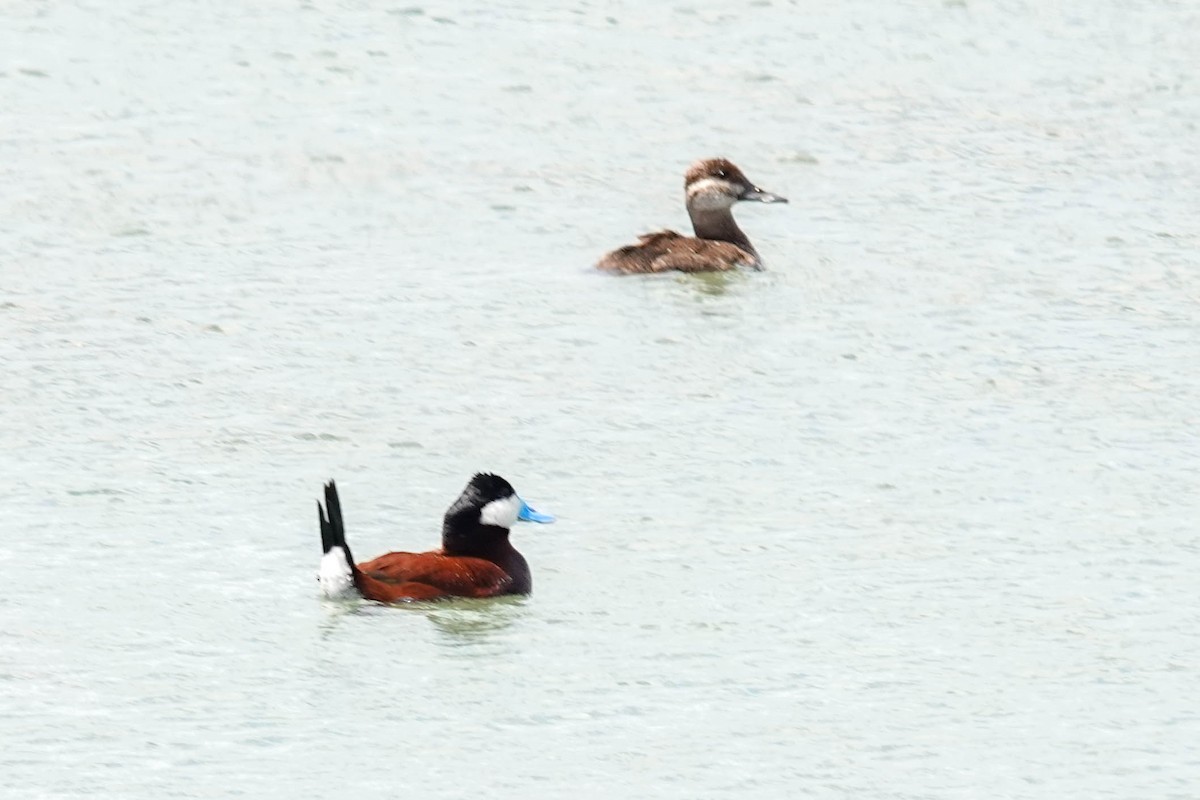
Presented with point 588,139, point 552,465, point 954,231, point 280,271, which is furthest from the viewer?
point 588,139

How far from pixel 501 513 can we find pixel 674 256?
5.24m

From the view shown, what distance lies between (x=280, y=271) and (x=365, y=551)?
4355 millimetres

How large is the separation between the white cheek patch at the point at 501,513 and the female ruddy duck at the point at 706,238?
15.8ft

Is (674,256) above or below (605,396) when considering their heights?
above

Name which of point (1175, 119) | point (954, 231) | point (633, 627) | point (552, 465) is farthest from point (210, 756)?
point (1175, 119)

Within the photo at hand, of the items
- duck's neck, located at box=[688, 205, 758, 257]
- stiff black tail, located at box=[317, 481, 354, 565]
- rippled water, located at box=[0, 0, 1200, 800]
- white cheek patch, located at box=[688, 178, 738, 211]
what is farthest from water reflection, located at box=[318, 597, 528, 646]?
white cheek patch, located at box=[688, 178, 738, 211]

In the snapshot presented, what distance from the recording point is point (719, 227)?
51.2 feet

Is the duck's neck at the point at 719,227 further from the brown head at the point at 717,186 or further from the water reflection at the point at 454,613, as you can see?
the water reflection at the point at 454,613

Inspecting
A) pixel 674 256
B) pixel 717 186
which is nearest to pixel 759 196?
pixel 717 186

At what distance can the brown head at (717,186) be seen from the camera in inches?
615

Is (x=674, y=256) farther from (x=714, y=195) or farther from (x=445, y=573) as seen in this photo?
(x=445, y=573)

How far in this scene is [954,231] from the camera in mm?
15414

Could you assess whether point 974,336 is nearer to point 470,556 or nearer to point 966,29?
point 470,556

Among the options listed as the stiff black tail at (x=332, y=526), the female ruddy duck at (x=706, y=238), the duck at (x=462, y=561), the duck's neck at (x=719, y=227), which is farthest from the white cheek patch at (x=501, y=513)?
the duck's neck at (x=719, y=227)
